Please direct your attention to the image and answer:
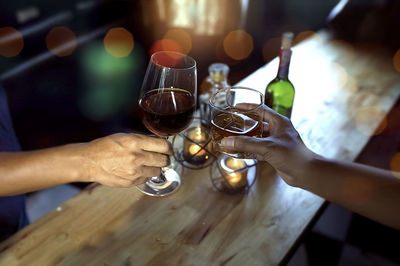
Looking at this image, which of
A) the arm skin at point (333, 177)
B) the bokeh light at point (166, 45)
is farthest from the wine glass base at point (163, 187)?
the bokeh light at point (166, 45)

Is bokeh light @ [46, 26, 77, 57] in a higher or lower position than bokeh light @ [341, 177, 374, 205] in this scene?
lower

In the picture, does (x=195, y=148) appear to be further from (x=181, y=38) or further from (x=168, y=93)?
(x=181, y=38)

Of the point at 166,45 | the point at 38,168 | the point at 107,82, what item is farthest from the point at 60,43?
the point at 38,168

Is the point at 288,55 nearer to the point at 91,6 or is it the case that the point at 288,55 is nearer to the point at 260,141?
the point at 260,141

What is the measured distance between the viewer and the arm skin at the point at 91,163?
897 millimetres

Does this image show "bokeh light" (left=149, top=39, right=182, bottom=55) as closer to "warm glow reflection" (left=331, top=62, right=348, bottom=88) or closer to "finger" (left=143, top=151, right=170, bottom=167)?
"warm glow reflection" (left=331, top=62, right=348, bottom=88)

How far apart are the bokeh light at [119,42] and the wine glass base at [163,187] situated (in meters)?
1.75

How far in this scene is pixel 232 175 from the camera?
41.3 inches

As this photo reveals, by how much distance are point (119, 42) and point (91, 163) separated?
74.6 inches

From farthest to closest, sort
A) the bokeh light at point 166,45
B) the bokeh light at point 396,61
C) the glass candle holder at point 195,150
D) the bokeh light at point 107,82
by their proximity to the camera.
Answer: the bokeh light at point 166,45 → the bokeh light at point 107,82 → the bokeh light at point 396,61 → the glass candle holder at point 195,150

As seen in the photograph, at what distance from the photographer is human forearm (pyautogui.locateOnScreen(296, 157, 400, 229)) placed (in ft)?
2.92

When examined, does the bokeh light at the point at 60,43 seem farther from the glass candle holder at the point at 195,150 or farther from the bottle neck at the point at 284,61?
the bottle neck at the point at 284,61

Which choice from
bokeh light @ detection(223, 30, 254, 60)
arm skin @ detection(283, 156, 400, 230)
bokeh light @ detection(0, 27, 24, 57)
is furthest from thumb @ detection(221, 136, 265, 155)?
bokeh light @ detection(223, 30, 254, 60)

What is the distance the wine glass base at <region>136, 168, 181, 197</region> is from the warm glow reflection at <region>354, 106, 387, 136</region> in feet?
2.70
